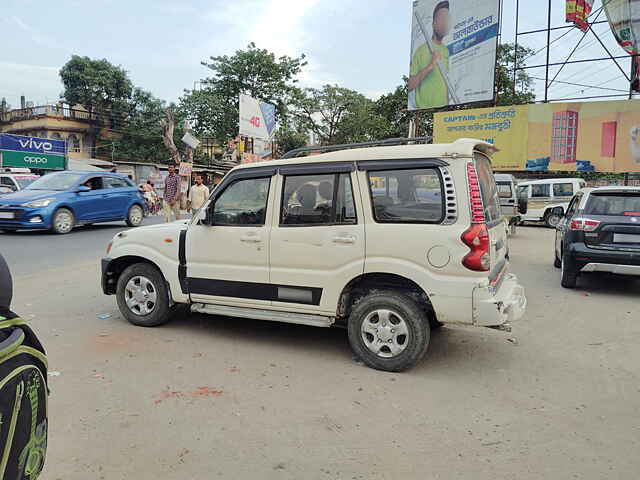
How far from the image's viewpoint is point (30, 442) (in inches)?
64.4

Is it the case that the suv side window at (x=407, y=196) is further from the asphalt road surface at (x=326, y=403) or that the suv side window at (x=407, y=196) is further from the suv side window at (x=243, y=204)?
the asphalt road surface at (x=326, y=403)

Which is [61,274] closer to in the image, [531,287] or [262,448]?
[262,448]

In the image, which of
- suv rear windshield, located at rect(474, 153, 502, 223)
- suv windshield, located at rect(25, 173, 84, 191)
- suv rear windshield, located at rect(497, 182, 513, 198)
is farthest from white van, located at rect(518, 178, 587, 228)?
suv rear windshield, located at rect(474, 153, 502, 223)

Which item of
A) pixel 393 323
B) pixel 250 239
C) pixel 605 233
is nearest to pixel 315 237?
pixel 250 239

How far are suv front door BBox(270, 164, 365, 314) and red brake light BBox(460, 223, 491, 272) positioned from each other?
2.84 feet

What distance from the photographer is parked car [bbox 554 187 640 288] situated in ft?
22.7

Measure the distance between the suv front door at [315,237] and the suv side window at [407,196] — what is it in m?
0.18

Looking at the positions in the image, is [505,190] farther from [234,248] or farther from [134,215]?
[234,248]

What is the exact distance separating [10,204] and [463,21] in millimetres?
20279

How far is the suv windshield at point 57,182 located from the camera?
13.3 m

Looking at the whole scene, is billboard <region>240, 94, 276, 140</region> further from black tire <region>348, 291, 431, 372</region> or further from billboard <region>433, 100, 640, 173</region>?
black tire <region>348, 291, 431, 372</region>

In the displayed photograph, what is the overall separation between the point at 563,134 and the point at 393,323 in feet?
72.6

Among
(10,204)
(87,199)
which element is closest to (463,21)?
(87,199)

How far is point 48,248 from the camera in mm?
10609
